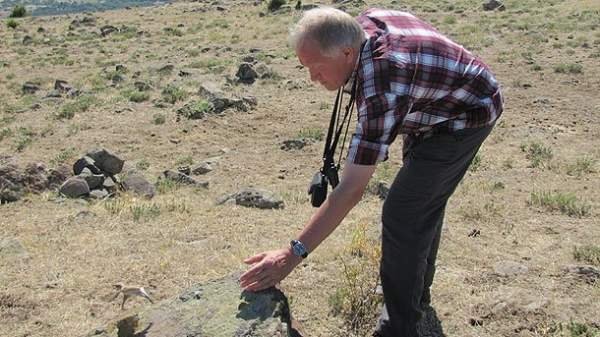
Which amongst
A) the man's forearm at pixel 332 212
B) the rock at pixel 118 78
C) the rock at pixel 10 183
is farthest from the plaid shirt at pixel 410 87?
the rock at pixel 118 78

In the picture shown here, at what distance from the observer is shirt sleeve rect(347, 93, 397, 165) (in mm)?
2766

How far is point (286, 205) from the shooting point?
718cm

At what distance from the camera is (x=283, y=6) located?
33688 millimetres

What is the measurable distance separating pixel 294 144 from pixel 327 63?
295 inches

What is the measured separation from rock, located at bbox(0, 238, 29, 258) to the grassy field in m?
0.07

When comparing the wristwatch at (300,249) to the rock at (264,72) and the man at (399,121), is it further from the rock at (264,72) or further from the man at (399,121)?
the rock at (264,72)

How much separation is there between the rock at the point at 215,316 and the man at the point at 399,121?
0.16 m

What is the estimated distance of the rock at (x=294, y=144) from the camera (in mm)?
10305

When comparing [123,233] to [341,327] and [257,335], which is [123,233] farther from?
[257,335]

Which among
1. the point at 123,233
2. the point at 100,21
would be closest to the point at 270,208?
the point at 123,233

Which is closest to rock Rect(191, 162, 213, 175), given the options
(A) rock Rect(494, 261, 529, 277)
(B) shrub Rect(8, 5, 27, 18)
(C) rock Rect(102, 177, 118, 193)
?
(C) rock Rect(102, 177, 118, 193)

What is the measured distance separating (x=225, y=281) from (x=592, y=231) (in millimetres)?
3978

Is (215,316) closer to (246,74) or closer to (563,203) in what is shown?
(563,203)

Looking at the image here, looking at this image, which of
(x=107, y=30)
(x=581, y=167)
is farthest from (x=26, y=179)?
(x=107, y=30)
